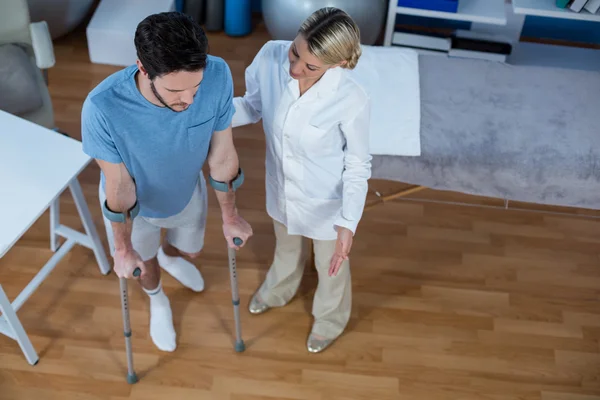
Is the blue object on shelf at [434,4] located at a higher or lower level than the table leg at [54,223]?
higher

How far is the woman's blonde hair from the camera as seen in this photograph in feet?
5.65

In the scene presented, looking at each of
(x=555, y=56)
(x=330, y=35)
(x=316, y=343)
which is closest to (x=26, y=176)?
(x=330, y=35)

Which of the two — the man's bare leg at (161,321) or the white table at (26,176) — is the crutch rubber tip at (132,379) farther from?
the white table at (26,176)

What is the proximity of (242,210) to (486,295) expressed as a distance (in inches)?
42.5

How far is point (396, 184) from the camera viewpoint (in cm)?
321

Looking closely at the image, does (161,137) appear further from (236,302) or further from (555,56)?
(555,56)

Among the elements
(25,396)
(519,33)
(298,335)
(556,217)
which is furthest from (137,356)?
(519,33)

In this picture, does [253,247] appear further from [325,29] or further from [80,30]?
[80,30]

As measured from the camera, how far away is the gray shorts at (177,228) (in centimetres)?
224

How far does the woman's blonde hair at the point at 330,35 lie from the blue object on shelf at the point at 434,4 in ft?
5.88

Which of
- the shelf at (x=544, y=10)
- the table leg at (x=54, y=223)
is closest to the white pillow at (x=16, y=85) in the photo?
the table leg at (x=54, y=223)

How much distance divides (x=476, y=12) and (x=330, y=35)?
6.30 ft

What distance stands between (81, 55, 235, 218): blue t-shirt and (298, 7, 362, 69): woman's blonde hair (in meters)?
0.23

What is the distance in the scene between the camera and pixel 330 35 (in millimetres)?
1722
